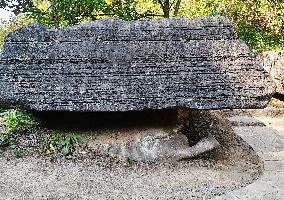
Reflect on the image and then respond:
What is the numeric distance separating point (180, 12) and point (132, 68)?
14.8 metres

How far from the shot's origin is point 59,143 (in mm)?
7199

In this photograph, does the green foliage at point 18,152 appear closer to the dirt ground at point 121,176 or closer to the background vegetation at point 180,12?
the dirt ground at point 121,176

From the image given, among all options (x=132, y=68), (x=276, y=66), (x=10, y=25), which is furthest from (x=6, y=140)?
(x=10, y=25)

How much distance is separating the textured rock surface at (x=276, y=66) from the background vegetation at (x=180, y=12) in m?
3.06

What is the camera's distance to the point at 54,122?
25.9 feet

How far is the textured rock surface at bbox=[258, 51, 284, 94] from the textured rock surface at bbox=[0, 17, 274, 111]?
16.9ft

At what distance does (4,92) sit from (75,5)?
8.72m

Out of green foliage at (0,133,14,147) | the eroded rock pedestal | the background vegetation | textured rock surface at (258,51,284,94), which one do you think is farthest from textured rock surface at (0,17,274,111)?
the background vegetation

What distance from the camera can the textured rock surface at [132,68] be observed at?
6867mm

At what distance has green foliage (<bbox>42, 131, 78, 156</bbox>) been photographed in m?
7.08

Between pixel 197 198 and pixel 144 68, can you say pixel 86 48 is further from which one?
pixel 197 198

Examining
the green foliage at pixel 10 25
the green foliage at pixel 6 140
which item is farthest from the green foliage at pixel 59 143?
the green foliage at pixel 10 25

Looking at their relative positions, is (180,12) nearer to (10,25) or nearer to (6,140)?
(10,25)

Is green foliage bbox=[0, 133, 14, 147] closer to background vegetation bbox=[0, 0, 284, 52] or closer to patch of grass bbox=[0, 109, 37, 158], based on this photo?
patch of grass bbox=[0, 109, 37, 158]
